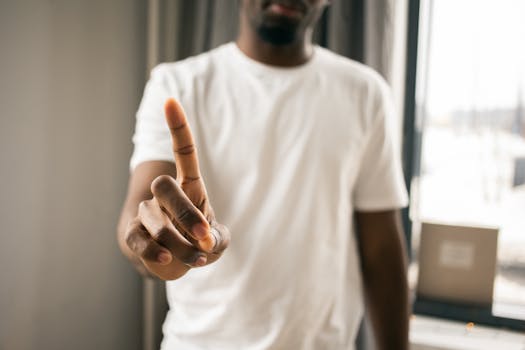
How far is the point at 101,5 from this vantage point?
1559 millimetres

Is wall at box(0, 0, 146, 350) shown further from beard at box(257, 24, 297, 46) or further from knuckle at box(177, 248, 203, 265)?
knuckle at box(177, 248, 203, 265)

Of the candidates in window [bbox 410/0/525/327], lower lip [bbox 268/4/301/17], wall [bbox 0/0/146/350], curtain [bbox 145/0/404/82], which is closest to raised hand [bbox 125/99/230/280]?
lower lip [bbox 268/4/301/17]

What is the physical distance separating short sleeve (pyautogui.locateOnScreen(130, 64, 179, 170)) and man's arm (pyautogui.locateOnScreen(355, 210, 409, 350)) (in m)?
0.52

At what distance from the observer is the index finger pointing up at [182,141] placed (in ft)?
1.95

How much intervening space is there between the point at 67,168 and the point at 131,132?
0.32 metres

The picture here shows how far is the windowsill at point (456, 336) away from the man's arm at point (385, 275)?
468mm

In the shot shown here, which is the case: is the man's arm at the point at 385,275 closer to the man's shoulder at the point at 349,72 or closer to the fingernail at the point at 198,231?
the man's shoulder at the point at 349,72

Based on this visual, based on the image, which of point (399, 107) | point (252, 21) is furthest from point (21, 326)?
point (399, 107)

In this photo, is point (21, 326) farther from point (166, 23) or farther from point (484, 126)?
point (484, 126)

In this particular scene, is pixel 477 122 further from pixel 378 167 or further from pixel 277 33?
pixel 277 33

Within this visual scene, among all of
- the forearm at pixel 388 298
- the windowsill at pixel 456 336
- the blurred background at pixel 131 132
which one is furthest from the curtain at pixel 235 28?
the windowsill at pixel 456 336

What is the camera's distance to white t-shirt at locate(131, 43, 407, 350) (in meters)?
1.01

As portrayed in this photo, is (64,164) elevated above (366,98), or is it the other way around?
(366,98)

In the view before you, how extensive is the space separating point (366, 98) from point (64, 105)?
0.88 m
